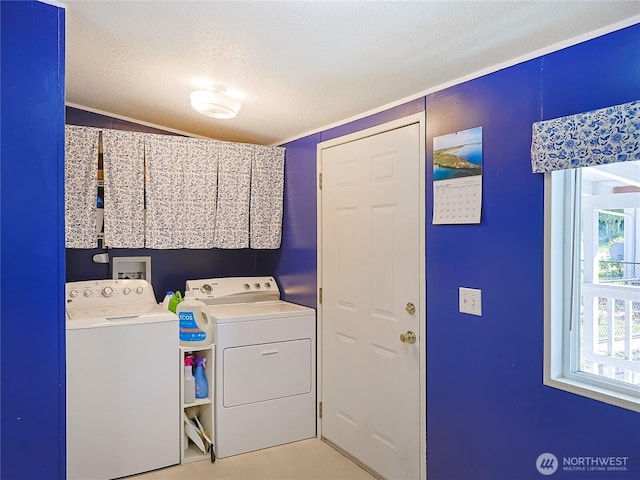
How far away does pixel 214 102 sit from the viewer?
2.55 meters

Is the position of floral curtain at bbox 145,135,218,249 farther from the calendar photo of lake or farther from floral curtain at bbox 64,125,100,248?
the calendar photo of lake

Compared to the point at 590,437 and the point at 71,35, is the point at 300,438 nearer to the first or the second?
the point at 590,437

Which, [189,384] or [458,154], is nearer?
[458,154]

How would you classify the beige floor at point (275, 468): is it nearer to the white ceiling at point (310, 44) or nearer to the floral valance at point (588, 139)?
the floral valance at point (588, 139)

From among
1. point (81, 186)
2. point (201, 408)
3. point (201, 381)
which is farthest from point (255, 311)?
point (81, 186)

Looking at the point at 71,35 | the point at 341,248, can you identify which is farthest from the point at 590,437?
the point at 71,35

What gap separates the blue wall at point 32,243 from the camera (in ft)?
5.30

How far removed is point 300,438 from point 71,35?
2.68 m

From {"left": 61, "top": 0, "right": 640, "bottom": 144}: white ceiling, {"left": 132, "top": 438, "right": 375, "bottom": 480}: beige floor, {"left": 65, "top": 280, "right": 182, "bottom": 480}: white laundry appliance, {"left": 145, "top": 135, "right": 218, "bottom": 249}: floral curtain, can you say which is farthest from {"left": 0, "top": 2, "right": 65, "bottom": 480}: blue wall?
{"left": 145, "top": 135, "right": 218, "bottom": 249}: floral curtain

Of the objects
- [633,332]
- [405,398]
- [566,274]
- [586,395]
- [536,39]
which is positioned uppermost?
[536,39]

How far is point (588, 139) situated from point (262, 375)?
229 centimetres

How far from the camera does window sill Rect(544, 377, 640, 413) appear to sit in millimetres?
1586

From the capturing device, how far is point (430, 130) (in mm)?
2377

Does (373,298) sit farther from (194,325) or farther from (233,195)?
(233,195)
